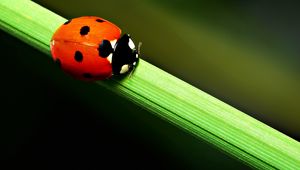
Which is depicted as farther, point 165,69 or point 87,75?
point 165,69

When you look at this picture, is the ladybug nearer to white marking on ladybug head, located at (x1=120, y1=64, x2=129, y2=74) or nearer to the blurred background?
white marking on ladybug head, located at (x1=120, y1=64, x2=129, y2=74)

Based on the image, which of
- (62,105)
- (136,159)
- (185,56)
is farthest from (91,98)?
(185,56)

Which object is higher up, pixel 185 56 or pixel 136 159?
pixel 185 56

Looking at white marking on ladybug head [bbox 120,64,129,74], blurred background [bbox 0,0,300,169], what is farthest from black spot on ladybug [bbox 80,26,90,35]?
blurred background [bbox 0,0,300,169]

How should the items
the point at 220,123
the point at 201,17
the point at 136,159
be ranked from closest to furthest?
1. the point at 220,123
2. the point at 136,159
3. the point at 201,17

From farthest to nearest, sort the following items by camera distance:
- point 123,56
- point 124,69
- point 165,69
A: point 165,69 < point 123,56 < point 124,69

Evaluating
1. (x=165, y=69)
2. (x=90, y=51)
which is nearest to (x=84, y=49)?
(x=90, y=51)

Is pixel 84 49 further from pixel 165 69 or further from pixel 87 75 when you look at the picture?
pixel 165 69

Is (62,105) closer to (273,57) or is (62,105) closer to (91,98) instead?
(91,98)
